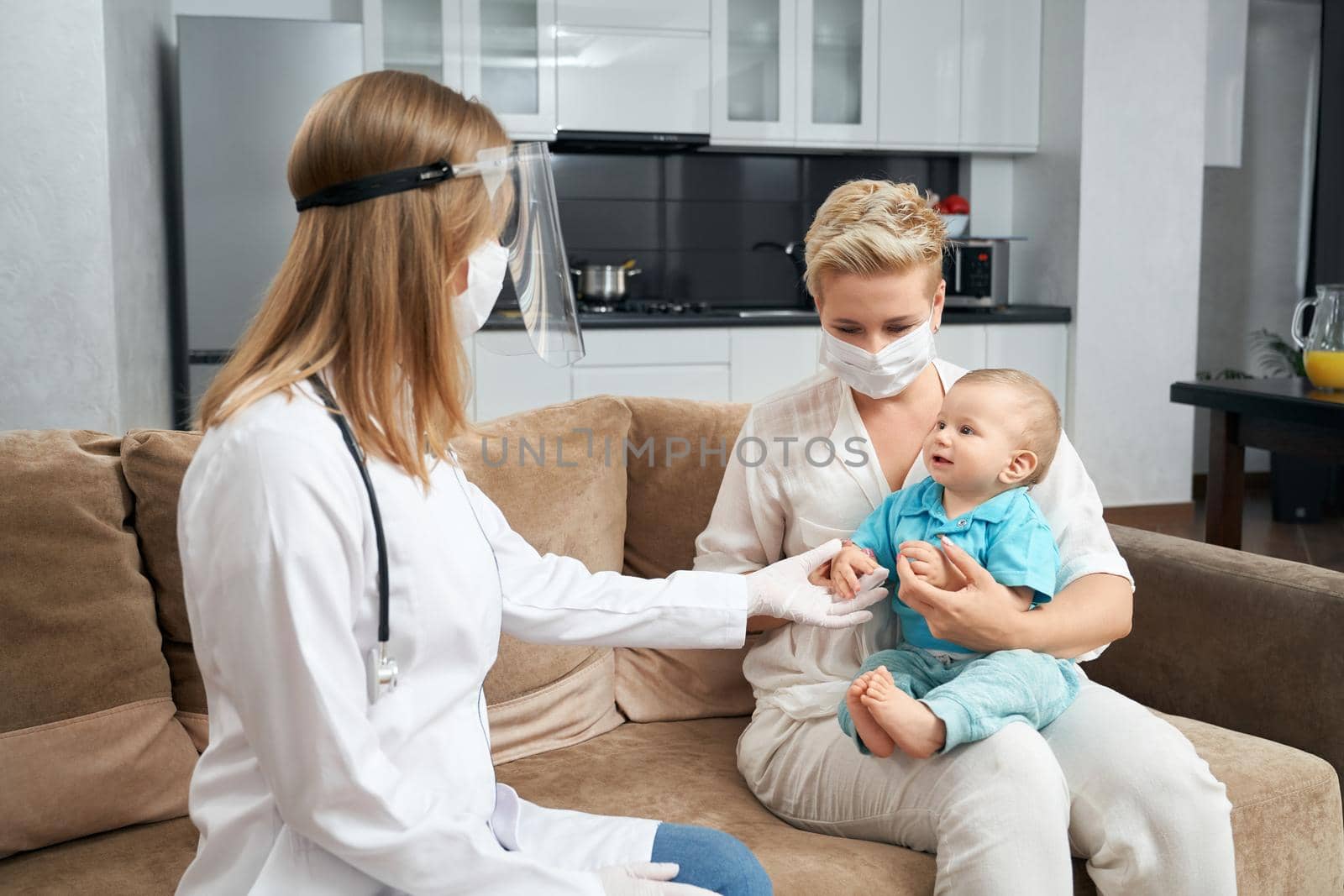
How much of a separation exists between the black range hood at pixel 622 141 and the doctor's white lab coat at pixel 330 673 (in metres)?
3.58

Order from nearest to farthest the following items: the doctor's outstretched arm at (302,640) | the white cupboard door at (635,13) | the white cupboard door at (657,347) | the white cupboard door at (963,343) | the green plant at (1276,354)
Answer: the doctor's outstretched arm at (302,640)
the white cupboard door at (657,347)
the white cupboard door at (635,13)
the white cupboard door at (963,343)
the green plant at (1276,354)

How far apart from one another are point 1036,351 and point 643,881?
4.13 meters

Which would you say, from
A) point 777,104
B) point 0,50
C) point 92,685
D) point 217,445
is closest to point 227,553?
point 217,445

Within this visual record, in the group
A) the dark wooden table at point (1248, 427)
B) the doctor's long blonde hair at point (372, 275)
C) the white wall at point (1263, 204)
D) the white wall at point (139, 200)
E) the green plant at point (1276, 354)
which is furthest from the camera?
the white wall at point (1263, 204)

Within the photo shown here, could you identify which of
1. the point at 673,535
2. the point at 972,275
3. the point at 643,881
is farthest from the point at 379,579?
the point at 972,275

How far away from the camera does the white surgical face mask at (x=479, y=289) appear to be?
1110 mm

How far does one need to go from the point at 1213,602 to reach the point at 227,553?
5.04 feet

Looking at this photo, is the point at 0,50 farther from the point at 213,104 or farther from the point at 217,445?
the point at 217,445

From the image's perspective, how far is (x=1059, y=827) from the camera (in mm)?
1297

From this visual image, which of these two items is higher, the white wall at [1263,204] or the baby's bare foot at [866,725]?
the white wall at [1263,204]

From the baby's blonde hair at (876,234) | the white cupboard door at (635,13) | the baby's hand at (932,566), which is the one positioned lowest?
the baby's hand at (932,566)

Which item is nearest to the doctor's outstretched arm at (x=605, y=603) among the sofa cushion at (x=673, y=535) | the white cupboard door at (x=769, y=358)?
the sofa cushion at (x=673, y=535)

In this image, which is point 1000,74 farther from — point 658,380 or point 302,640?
point 302,640

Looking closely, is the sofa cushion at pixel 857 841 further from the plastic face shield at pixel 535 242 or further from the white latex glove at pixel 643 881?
the plastic face shield at pixel 535 242
